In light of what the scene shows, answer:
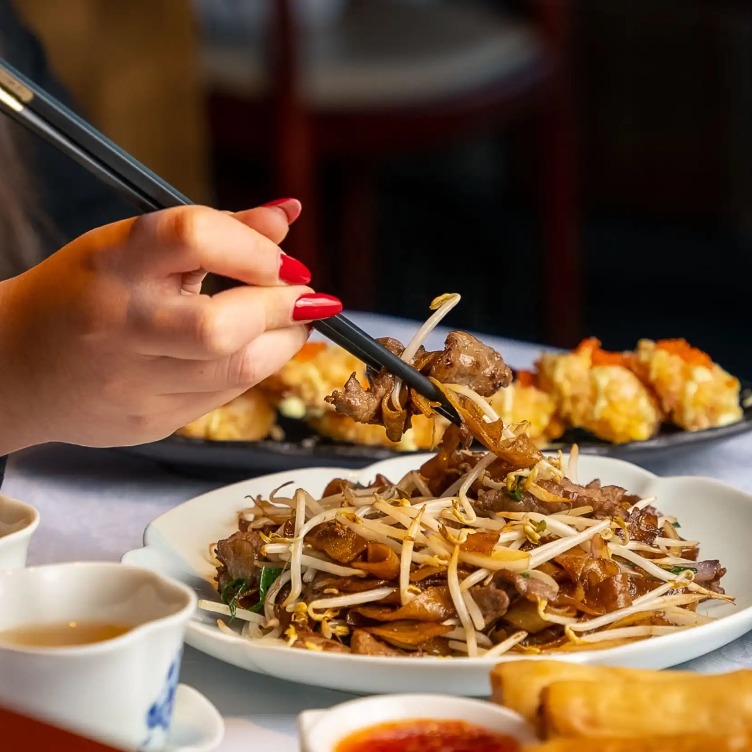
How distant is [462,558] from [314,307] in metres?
0.34

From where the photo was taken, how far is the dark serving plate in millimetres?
1982

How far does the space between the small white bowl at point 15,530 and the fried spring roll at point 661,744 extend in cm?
60

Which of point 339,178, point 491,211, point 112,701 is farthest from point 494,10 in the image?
point 112,701

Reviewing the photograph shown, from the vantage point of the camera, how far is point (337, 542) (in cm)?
146

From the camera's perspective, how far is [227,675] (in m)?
1.40

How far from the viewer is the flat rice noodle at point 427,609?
1363 mm

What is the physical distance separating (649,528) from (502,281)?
17.3ft

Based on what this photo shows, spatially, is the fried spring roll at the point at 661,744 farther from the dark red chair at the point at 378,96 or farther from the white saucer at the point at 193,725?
the dark red chair at the point at 378,96

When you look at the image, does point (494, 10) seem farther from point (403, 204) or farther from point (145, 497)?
point (145, 497)

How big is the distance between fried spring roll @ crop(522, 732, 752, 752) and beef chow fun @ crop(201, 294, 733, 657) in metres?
0.40

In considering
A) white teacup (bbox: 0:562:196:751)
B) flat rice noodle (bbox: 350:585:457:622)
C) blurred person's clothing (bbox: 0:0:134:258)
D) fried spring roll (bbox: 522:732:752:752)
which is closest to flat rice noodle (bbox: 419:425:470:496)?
flat rice noodle (bbox: 350:585:457:622)

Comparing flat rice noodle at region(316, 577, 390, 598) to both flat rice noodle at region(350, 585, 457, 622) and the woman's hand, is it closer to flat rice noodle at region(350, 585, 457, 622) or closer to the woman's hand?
flat rice noodle at region(350, 585, 457, 622)

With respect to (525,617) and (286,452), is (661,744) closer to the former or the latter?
(525,617)

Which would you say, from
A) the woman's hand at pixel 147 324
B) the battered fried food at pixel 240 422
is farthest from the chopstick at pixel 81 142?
the battered fried food at pixel 240 422
